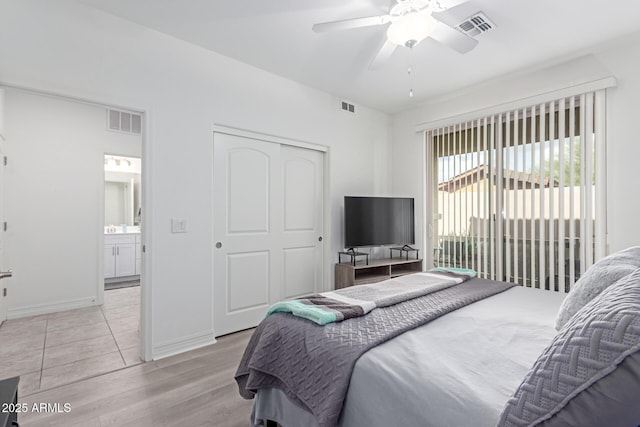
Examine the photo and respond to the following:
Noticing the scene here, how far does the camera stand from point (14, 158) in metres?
3.59

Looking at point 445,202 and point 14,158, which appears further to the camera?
point 445,202

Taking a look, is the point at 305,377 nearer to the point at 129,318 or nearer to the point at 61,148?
the point at 129,318

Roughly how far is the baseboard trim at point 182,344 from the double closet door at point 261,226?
0.17m

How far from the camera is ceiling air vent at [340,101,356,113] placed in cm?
397

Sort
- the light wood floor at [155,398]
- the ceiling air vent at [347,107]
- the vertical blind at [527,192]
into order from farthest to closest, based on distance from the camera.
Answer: the ceiling air vent at [347,107] < the vertical blind at [527,192] < the light wood floor at [155,398]

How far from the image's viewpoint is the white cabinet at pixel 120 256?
5312mm

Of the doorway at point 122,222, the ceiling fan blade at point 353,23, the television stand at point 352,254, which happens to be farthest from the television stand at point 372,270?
the doorway at point 122,222

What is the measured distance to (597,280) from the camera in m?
1.30

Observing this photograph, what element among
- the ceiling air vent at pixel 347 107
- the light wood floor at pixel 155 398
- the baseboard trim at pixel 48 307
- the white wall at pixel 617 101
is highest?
the ceiling air vent at pixel 347 107

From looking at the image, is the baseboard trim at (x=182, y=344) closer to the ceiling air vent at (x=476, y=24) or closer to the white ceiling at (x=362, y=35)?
the white ceiling at (x=362, y=35)

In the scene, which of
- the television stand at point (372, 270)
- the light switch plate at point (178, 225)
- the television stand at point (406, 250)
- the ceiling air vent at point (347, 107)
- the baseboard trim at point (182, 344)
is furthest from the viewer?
the television stand at point (406, 250)

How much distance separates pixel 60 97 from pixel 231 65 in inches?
55.0

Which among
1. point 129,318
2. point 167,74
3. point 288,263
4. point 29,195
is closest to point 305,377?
point 288,263

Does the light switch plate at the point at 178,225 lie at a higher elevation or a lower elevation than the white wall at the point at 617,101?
lower
